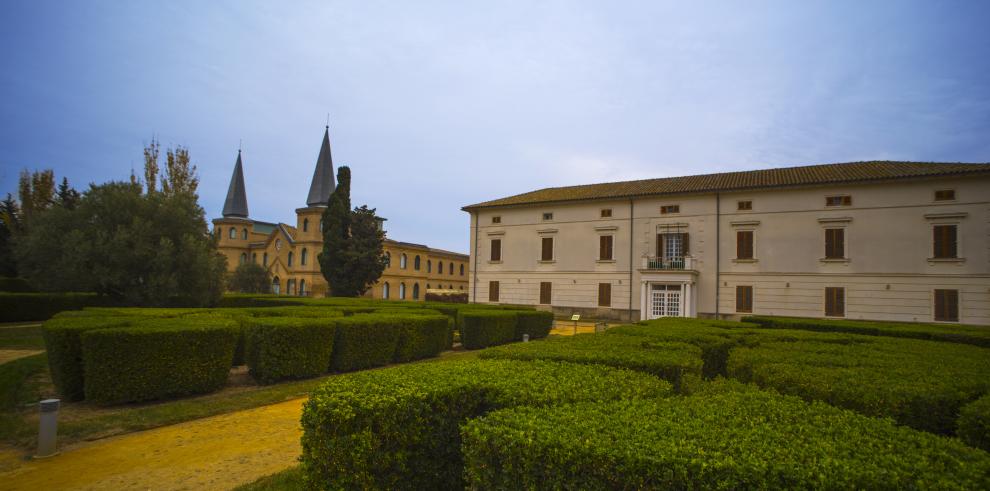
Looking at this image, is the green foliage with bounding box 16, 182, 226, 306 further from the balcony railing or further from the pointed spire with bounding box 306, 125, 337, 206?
the pointed spire with bounding box 306, 125, 337, 206

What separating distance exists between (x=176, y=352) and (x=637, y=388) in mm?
7771

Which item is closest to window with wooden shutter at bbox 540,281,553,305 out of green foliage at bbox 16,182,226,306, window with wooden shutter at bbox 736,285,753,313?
window with wooden shutter at bbox 736,285,753,313

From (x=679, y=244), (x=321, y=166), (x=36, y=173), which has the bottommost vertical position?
(x=679, y=244)

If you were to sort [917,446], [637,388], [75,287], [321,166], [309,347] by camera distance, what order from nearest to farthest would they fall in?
[917,446] → [637,388] → [309,347] → [75,287] → [321,166]

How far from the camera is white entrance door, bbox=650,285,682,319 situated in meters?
27.8

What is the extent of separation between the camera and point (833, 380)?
437 centimetres

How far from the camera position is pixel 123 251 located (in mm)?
19828

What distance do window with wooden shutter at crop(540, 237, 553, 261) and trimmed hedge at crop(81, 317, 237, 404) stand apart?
25.4m

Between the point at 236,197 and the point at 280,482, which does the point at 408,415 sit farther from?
the point at 236,197

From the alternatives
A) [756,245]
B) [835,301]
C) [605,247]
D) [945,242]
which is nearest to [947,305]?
[945,242]

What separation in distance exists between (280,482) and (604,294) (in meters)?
27.5

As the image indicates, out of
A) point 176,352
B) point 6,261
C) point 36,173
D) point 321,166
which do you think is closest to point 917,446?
point 176,352

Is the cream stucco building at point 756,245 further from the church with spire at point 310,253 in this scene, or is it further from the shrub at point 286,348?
the church with spire at point 310,253

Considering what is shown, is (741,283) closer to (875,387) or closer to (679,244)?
(679,244)
